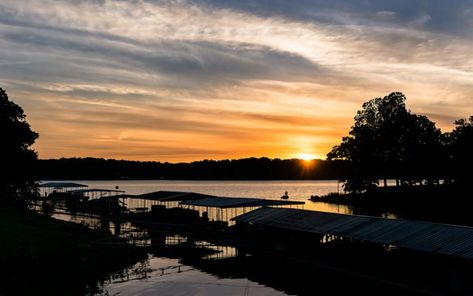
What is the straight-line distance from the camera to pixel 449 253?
31031 millimetres

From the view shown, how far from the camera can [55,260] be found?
40375 millimetres

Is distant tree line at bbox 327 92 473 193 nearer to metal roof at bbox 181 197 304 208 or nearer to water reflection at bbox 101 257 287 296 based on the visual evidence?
metal roof at bbox 181 197 304 208

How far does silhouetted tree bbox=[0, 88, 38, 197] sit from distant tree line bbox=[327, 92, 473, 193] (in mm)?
68157

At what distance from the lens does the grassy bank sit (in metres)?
35.2

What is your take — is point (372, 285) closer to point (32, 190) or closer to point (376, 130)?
point (32, 190)

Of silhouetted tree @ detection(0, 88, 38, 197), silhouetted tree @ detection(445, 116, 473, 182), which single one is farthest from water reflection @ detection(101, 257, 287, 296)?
silhouetted tree @ detection(445, 116, 473, 182)

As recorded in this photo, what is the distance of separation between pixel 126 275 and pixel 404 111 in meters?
89.4

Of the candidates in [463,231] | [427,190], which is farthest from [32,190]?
[427,190]


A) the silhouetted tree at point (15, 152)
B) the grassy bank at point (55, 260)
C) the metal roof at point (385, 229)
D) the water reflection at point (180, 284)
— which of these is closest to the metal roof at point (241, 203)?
the metal roof at point (385, 229)

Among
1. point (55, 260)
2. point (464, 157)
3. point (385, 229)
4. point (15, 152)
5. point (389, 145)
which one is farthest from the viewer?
point (389, 145)

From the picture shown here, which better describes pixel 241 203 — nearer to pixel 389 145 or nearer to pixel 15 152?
pixel 15 152

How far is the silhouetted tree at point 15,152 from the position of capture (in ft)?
243

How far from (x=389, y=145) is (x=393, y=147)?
1.04m

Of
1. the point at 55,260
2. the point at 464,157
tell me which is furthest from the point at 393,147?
the point at 55,260
